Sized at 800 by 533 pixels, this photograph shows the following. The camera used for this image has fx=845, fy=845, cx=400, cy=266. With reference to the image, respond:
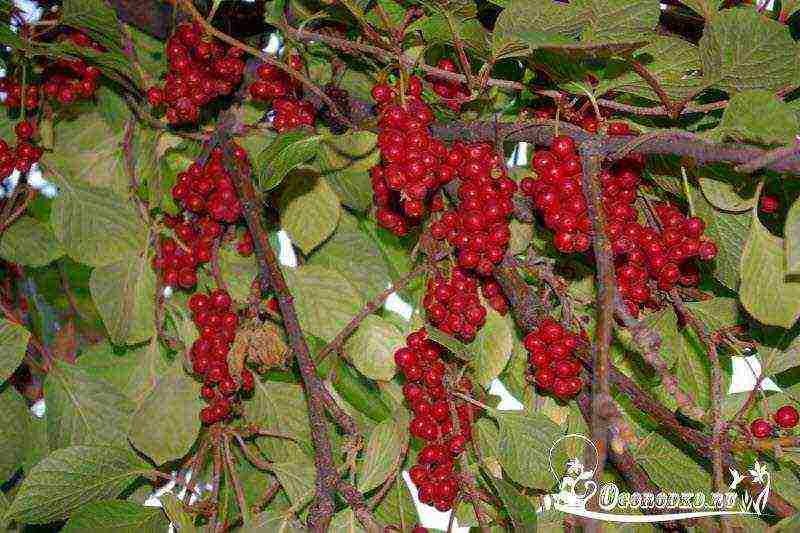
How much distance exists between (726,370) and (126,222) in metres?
0.51

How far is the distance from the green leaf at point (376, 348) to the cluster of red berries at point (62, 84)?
32 cm

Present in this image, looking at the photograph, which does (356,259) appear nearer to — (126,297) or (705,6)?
(126,297)

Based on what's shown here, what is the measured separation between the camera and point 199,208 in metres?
0.70

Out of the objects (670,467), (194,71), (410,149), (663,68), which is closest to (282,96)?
(194,71)

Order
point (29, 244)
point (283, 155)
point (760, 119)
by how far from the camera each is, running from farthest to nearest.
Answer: point (29, 244), point (283, 155), point (760, 119)

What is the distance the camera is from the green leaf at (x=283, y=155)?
53 centimetres

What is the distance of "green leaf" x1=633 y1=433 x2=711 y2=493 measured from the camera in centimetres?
56

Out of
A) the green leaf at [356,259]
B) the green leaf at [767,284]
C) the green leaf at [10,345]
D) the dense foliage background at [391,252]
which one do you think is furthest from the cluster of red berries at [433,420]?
the green leaf at [10,345]

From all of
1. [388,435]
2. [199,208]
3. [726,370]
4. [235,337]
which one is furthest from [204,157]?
[726,370]

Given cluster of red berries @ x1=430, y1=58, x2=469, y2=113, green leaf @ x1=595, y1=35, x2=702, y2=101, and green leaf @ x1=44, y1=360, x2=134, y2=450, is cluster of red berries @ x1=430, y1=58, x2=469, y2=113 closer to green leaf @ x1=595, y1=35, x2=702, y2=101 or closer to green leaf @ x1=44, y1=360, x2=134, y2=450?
green leaf @ x1=595, y1=35, x2=702, y2=101

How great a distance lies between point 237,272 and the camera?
29.0 inches

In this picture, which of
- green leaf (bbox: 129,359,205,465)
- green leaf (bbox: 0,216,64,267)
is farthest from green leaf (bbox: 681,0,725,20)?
green leaf (bbox: 0,216,64,267)

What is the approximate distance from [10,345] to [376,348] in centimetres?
32

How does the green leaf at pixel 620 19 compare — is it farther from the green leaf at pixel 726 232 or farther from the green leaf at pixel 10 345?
the green leaf at pixel 10 345
